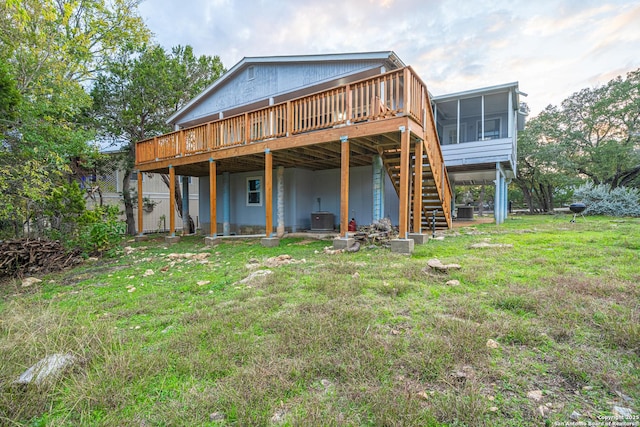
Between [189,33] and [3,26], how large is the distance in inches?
376

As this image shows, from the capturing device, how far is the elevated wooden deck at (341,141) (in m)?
6.17

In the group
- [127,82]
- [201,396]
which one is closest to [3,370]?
[201,396]

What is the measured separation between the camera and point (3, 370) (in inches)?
79.7

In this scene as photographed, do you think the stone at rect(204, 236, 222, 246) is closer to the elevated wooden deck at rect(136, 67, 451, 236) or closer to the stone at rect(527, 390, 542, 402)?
the elevated wooden deck at rect(136, 67, 451, 236)

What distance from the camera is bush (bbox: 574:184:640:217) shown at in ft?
47.1

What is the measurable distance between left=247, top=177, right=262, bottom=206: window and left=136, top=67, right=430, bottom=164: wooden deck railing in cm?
293

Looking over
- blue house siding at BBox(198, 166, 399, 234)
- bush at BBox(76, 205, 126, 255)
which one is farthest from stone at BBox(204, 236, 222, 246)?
blue house siding at BBox(198, 166, 399, 234)

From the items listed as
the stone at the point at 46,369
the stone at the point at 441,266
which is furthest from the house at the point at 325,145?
the stone at the point at 46,369

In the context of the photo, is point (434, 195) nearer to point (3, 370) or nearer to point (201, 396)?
point (201, 396)

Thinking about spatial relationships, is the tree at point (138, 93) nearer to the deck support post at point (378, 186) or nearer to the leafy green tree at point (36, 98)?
the leafy green tree at point (36, 98)

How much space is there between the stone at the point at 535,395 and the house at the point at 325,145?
4.11 metres

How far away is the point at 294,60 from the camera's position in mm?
9898

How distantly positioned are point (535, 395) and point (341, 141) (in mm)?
5746

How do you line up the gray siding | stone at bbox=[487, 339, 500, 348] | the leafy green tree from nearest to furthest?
stone at bbox=[487, 339, 500, 348] < the leafy green tree < the gray siding
